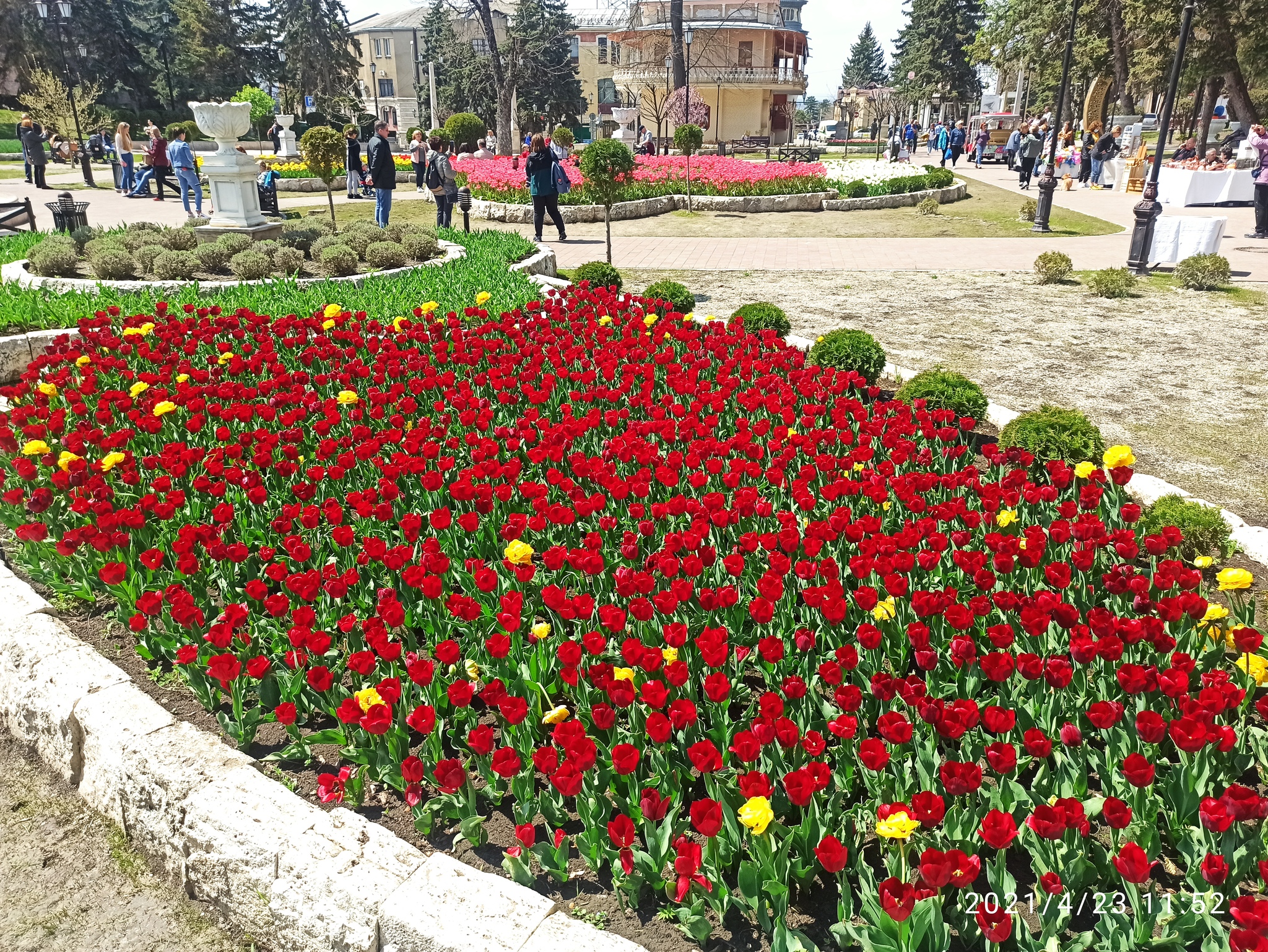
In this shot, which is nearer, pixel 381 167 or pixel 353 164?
pixel 381 167

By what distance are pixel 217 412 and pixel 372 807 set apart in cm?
288

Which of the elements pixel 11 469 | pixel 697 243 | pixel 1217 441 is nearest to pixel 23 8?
pixel 697 243

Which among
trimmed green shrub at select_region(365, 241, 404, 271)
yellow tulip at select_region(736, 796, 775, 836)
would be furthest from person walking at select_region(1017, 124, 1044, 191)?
yellow tulip at select_region(736, 796, 775, 836)

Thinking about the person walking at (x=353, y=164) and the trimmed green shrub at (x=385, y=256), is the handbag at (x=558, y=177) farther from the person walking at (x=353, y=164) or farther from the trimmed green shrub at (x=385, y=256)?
the person walking at (x=353, y=164)

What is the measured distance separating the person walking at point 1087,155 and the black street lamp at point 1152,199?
51.7ft

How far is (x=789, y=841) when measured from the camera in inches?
90.4

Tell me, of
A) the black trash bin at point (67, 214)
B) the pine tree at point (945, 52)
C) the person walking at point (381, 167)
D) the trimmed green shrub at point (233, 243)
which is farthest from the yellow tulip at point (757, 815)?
the pine tree at point (945, 52)

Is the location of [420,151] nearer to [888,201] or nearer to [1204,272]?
[888,201]

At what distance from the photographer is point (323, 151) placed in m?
15.4

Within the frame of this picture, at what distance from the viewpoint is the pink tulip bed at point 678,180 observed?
67.7 feet

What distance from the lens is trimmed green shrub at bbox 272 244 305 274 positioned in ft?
36.0

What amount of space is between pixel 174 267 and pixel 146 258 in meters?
0.85

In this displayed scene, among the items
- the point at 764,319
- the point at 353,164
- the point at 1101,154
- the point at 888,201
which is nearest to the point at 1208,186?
the point at 1101,154

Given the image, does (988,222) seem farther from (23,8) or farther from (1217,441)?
(23,8)
